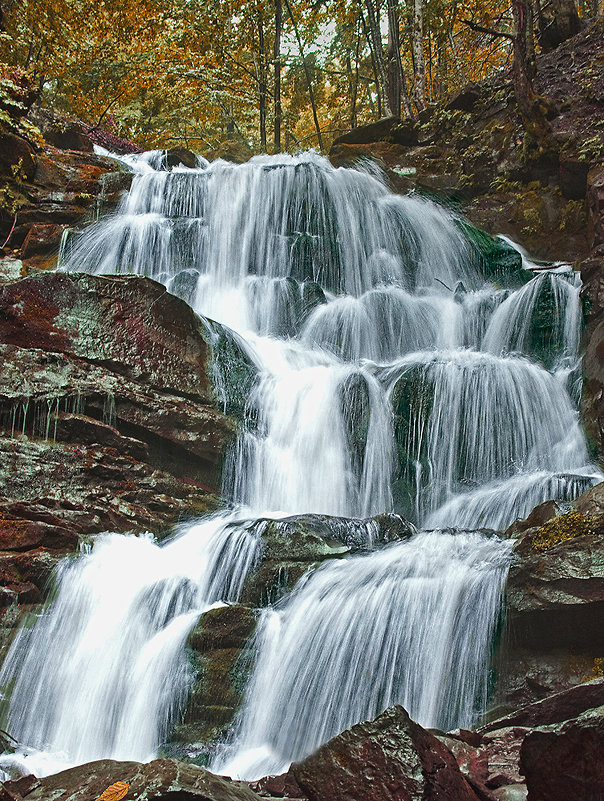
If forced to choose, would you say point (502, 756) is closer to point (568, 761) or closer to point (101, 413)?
point (568, 761)

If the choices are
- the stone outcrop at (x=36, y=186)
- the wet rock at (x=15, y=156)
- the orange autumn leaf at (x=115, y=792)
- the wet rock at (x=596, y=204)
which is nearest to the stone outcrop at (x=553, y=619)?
the orange autumn leaf at (x=115, y=792)

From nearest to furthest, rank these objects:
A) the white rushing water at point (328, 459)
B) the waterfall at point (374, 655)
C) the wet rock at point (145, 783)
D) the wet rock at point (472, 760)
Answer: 1. the wet rock at point (145, 783)
2. the wet rock at point (472, 760)
3. the waterfall at point (374, 655)
4. the white rushing water at point (328, 459)

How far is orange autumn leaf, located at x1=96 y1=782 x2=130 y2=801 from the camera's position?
2.82 metres

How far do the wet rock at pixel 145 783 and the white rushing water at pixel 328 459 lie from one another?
179 centimetres

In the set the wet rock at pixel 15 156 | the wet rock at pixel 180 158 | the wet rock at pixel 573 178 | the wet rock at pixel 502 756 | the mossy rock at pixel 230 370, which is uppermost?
the wet rock at pixel 180 158

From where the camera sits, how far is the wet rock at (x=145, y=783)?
2744 mm

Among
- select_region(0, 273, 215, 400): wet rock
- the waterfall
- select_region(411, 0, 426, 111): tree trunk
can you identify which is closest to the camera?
the waterfall

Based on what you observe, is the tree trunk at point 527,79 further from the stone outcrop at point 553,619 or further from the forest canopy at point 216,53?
the stone outcrop at point 553,619

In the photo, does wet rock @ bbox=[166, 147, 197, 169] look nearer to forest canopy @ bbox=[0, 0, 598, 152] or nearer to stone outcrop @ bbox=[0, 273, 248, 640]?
forest canopy @ bbox=[0, 0, 598, 152]

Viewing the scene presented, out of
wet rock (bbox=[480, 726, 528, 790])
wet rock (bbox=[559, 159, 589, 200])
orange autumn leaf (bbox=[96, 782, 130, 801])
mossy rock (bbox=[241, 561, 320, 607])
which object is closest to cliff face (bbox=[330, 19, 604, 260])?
wet rock (bbox=[559, 159, 589, 200])

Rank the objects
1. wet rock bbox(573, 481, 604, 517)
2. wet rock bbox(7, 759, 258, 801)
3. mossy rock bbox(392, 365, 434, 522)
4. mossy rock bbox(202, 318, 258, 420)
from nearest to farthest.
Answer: wet rock bbox(7, 759, 258, 801)
wet rock bbox(573, 481, 604, 517)
mossy rock bbox(392, 365, 434, 522)
mossy rock bbox(202, 318, 258, 420)

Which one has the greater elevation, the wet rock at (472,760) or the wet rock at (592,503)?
the wet rock at (592,503)

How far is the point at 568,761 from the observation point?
2344 mm

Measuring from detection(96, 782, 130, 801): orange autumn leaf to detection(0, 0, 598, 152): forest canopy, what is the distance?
16.8 metres
